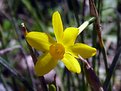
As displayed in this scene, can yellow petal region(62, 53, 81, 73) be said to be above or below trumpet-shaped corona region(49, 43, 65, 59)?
below

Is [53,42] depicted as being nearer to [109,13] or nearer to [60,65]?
[60,65]

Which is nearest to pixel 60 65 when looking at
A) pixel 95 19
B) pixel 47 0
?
pixel 47 0

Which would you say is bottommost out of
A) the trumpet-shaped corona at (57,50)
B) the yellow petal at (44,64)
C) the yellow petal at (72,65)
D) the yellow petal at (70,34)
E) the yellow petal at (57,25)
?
the yellow petal at (72,65)

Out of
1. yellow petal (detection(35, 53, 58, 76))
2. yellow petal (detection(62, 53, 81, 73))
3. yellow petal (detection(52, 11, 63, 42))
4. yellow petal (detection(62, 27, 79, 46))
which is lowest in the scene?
yellow petal (detection(62, 53, 81, 73))

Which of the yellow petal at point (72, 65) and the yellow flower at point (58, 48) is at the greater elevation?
the yellow flower at point (58, 48)

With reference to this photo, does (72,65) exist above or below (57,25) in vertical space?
below
